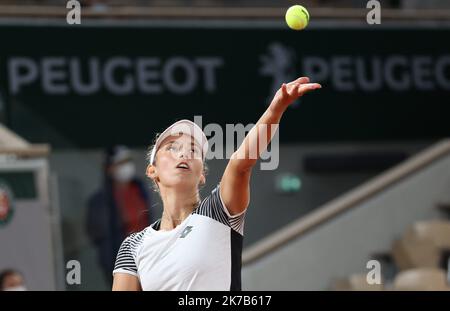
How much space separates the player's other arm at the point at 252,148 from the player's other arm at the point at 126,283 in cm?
44

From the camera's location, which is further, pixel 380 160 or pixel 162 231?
pixel 380 160

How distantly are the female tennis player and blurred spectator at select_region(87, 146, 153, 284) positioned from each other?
6301 millimetres

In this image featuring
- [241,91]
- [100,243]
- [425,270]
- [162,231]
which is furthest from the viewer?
[241,91]

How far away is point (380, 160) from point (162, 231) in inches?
304

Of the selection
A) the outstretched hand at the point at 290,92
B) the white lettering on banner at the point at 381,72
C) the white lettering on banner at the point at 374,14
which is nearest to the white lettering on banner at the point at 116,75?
the white lettering on banner at the point at 381,72

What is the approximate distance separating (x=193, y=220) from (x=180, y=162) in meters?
0.22

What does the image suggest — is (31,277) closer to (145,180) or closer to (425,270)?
(145,180)

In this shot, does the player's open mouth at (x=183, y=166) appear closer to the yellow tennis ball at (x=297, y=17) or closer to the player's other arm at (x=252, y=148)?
the player's other arm at (x=252, y=148)

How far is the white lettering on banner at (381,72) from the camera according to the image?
11.8m

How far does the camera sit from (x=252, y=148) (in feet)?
13.6

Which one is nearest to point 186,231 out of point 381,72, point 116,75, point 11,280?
point 11,280

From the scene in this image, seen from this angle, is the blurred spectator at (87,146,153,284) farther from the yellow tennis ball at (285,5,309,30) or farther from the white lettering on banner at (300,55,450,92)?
the yellow tennis ball at (285,5,309,30)

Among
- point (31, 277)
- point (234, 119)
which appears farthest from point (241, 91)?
point (31, 277)

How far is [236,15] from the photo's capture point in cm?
1169
